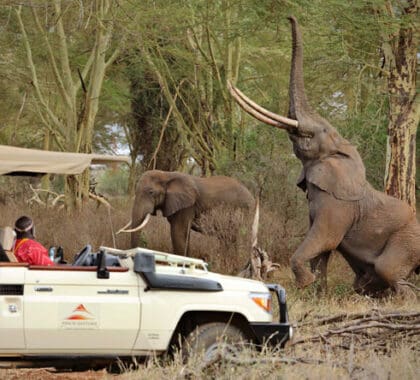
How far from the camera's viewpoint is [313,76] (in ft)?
68.1

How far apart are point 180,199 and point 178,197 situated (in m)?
0.06

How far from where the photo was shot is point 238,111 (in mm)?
27609

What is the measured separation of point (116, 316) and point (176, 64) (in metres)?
18.6

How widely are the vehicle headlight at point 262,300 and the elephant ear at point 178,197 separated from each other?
10.6 m

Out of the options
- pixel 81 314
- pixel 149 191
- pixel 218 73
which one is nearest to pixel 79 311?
pixel 81 314

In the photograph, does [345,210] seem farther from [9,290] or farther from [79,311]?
[9,290]

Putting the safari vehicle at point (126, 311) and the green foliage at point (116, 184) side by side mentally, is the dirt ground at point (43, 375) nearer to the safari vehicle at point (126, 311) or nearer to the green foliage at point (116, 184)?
the safari vehicle at point (126, 311)

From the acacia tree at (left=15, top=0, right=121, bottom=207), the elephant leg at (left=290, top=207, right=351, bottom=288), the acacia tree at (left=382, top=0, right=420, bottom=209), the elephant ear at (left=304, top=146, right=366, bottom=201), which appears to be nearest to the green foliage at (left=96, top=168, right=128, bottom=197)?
the acacia tree at (left=15, top=0, right=121, bottom=207)

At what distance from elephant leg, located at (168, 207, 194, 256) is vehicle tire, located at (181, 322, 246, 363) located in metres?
10.3

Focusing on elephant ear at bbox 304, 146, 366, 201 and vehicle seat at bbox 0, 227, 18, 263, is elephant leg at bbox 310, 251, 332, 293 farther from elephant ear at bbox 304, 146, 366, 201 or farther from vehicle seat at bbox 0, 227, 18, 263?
vehicle seat at bbox 0, 227, 18, 263

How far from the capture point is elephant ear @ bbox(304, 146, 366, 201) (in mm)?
13508

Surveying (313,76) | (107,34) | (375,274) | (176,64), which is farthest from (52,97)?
(375,274)

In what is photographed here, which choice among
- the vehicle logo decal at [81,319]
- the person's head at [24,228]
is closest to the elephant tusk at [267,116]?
the person's head at [24,228]

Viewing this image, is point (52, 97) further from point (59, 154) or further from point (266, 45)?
point (59, 154)
